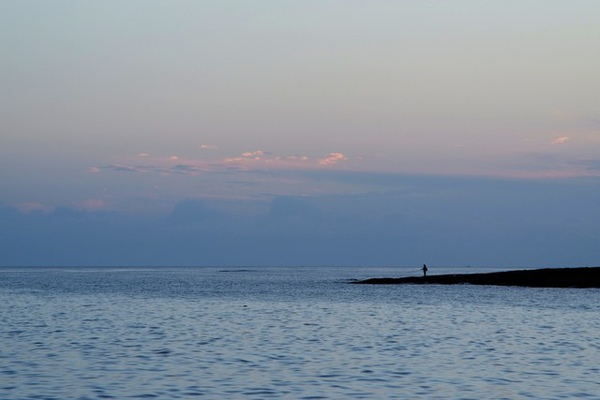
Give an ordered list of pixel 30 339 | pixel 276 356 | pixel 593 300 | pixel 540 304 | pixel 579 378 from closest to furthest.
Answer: pixel 579 378, pixel 276 356, pixel 30 339, pixel 540 304, pixel 593 300

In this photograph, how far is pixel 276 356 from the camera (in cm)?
3469

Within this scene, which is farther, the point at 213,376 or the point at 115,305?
the point at 115,305

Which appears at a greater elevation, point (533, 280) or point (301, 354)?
point (533, 280)

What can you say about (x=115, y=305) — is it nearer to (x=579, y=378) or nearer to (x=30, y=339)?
(x=30, y=339)

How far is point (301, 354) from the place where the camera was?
3531 centimetres

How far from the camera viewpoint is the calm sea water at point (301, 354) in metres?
26.7

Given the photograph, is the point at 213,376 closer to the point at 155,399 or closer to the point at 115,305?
the point at 155,399

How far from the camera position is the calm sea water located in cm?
2670

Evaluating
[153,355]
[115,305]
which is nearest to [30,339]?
[153,355]

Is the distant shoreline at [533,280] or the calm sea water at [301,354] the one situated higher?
the distant shoreline at [533,280]

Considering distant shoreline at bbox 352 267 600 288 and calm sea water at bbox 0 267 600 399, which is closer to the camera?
calm sea water at bbox 0 267 600 399

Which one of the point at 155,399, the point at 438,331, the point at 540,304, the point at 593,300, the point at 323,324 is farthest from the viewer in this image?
the point at 593,300

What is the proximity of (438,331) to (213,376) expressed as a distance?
1949cm

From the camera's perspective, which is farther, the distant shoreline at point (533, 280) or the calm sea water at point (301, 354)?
the distant shoreline at point (533, 280)
